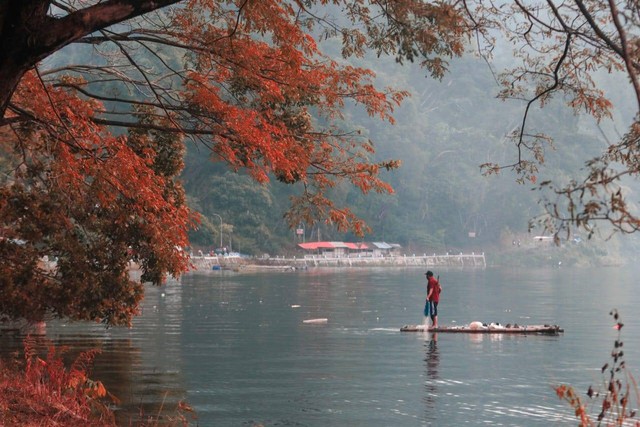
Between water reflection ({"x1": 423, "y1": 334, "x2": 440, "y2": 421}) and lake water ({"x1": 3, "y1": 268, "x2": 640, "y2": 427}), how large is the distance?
0.05m

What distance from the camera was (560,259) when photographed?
625ft

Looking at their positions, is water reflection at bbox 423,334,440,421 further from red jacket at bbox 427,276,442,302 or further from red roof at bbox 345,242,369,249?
red roof at bbox 345,242,369,249

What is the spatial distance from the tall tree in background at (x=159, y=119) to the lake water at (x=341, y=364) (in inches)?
125

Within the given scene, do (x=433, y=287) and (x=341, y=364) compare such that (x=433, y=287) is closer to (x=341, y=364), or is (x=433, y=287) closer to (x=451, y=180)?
(x=341, y=364)

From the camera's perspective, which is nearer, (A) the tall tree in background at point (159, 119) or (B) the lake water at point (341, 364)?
(A) the tall tree in background at point (159, 119)

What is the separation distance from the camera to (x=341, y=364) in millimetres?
30422

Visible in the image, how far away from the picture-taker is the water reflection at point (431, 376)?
21938 mm

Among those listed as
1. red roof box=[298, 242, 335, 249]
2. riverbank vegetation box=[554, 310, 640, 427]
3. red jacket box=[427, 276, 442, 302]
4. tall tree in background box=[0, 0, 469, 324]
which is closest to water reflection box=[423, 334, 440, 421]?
red jacket box=[427, 276, 442, 302]

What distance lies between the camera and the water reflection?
2194 cm

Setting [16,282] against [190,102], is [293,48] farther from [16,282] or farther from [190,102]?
[16,282]

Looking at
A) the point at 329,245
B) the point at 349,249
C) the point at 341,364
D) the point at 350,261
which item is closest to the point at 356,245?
the point at 350,261

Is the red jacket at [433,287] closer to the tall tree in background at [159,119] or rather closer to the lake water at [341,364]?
the lake water at [341,364]

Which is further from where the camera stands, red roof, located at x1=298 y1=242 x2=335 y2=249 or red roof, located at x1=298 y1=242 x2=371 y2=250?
red roof, located at x1=298 y1=242 x2=371 y2=250

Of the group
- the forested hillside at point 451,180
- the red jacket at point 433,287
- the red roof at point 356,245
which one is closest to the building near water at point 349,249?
the red roof at point 356,245
